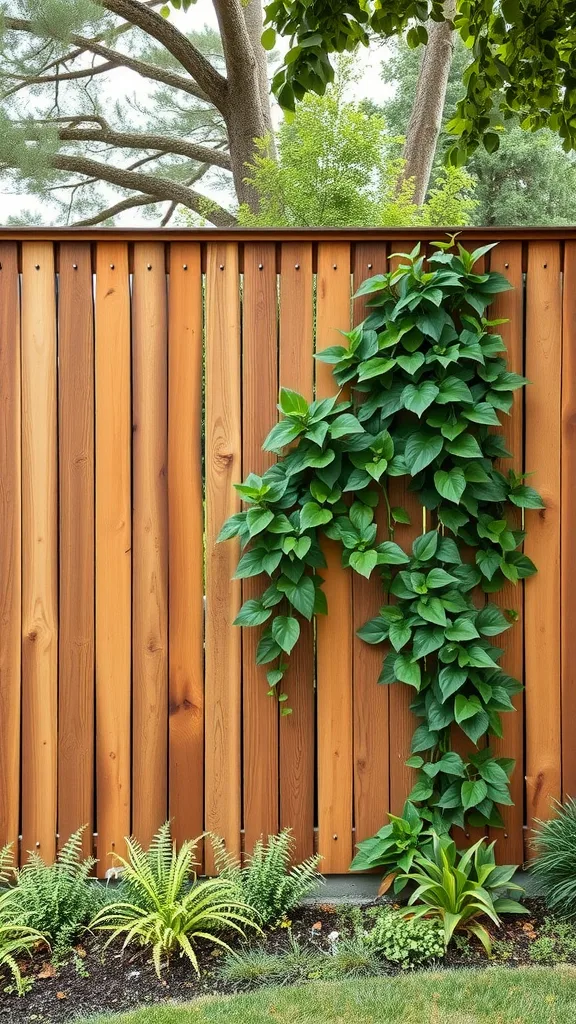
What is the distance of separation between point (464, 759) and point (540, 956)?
624 mm

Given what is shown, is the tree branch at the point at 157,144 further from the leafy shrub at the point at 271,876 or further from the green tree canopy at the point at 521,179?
the leafy shrub at the point at 271,876

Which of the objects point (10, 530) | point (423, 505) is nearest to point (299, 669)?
point (423, 505)

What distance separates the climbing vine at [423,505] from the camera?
254 centimetres

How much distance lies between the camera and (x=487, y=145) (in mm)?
4074

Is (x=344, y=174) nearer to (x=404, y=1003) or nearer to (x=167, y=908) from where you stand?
(x=167, y=908)

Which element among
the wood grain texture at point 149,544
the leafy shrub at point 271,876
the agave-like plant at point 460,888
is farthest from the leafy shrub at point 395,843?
the wood grain texture at point 149,544

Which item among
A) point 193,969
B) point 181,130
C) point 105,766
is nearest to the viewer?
point 193,969

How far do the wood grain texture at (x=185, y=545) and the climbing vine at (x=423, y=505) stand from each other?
197 mm

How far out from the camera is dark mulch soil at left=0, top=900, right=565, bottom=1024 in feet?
7.02

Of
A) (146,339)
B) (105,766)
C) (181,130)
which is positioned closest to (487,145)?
(146,339)

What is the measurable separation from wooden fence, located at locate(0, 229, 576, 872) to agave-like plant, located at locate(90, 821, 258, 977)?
0.19 meters

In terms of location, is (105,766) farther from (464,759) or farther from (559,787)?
(559,787)

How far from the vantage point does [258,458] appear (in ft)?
8.94

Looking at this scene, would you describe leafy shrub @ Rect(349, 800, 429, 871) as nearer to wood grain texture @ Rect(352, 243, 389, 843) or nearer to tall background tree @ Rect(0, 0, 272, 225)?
wood grain texture @ Rect(352, 243, 389, 843)
